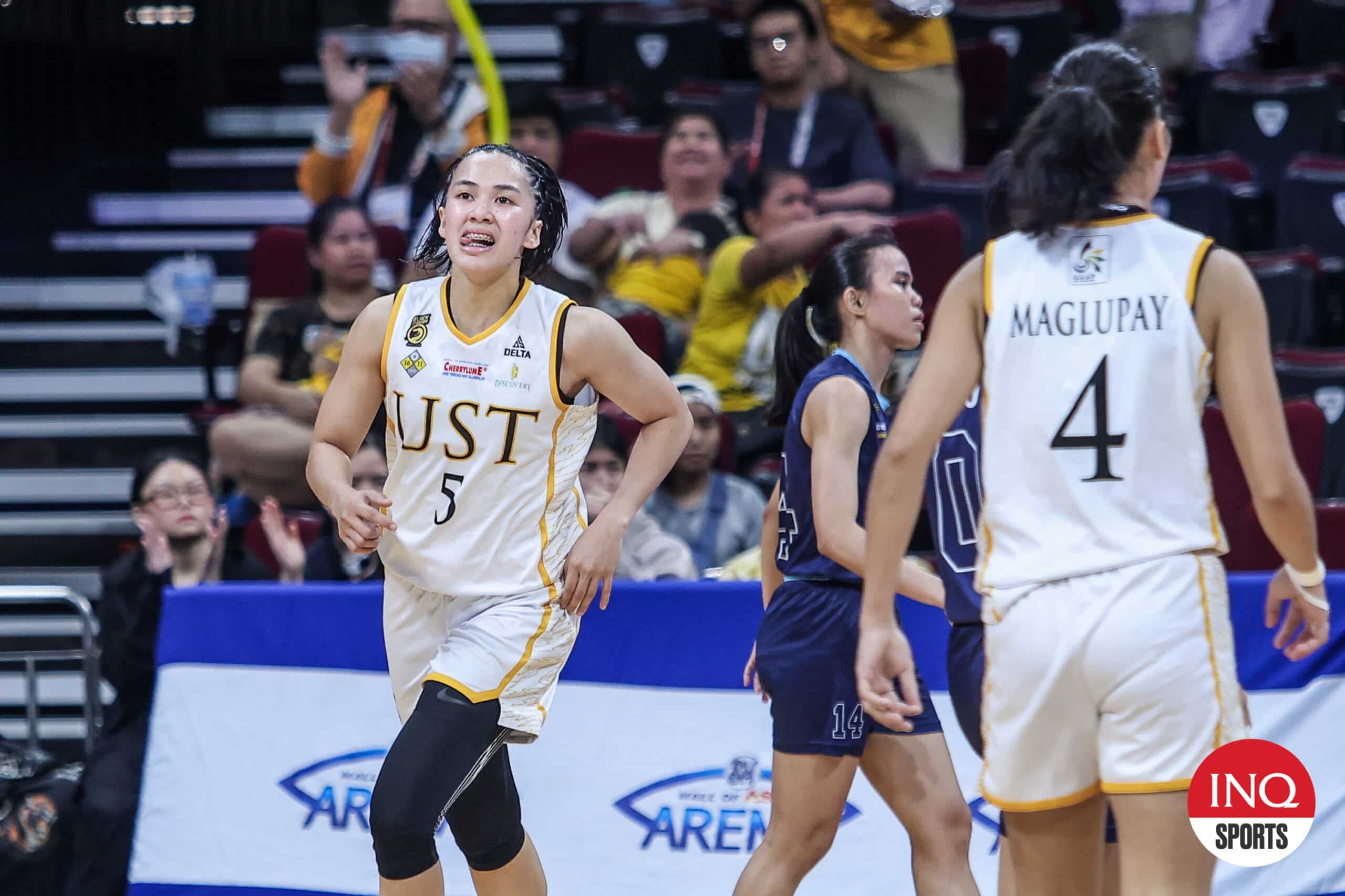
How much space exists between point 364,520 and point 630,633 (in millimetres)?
1519

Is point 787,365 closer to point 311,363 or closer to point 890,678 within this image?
point 890,678

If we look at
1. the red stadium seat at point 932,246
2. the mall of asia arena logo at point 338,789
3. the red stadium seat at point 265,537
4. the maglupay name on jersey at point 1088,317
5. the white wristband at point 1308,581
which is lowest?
the mall of asia arena logo at point 338,789

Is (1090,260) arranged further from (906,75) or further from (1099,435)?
(906,75)

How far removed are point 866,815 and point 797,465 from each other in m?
1.29

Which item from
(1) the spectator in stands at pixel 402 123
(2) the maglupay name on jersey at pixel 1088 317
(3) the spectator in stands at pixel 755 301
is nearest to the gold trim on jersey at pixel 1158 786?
(2) the maglupay name on jersey at pixel 1088 317

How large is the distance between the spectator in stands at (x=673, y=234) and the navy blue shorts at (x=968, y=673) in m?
3.29

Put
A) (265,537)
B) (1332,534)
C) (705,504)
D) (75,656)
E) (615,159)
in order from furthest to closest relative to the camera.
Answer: (615,159)
(265,537)
(705,504)
(75,656)
(1332,534)

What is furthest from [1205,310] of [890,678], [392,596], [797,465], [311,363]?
[311,363]

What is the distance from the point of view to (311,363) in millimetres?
7027

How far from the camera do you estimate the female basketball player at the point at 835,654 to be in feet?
11.9

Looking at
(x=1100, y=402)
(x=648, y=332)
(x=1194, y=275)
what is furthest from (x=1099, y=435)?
(x=648, y=332)

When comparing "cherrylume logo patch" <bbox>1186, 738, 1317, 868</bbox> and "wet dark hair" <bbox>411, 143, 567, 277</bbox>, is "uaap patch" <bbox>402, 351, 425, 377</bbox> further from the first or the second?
"cherrylume logo patch" <bbox>1186, 738, 1317, 868</bbox>

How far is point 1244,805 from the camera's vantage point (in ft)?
9.28

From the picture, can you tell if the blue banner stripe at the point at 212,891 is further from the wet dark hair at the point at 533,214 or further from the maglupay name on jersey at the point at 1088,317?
the maglupay name on jersey at the point at 1088,317
